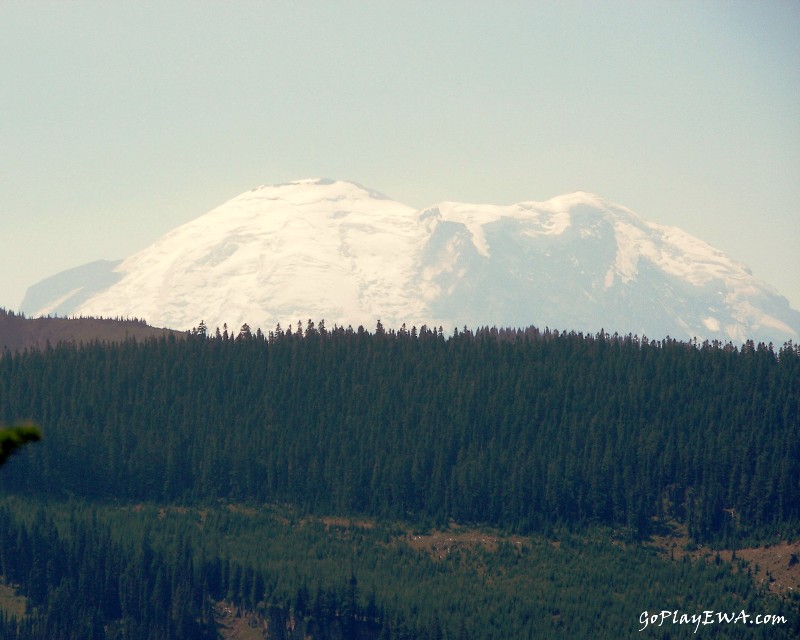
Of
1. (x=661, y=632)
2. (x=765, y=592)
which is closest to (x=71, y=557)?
(x=661, y=632)

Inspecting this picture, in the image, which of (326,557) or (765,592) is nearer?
(765,592)

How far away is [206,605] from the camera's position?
190 metres

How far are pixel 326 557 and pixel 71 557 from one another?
119 feet

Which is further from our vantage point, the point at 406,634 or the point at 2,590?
the point at 2,590

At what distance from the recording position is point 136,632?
602 ft

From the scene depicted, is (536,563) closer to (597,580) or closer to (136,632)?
(597,580)

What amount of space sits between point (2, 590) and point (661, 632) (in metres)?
92.8

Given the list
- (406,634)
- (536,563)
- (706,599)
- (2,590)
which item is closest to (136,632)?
(2,590)

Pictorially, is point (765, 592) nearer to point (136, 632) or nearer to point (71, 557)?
point (136, 632)

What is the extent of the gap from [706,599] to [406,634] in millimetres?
40322

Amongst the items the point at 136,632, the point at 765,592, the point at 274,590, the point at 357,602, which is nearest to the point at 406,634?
the point at 357,602

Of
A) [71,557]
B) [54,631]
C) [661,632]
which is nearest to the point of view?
[661,632]

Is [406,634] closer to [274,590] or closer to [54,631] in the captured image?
[274,590]

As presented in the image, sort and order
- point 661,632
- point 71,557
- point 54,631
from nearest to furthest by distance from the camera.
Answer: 1. point 661,632
2. point 54,631
3. point 71,557
